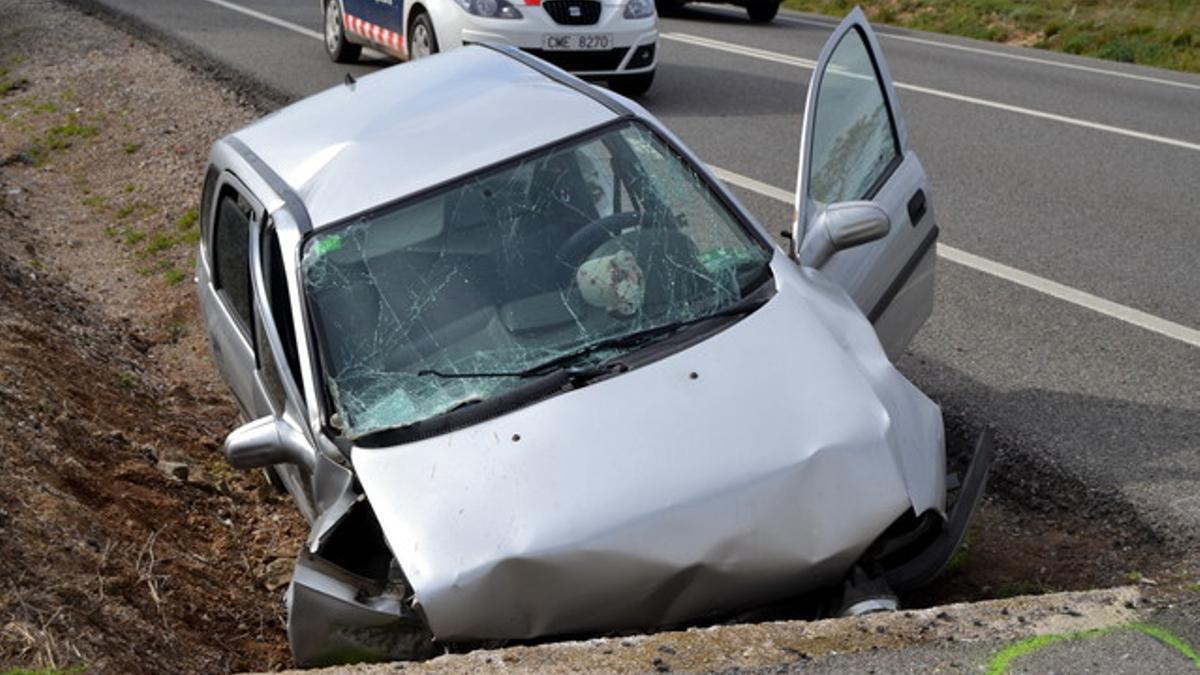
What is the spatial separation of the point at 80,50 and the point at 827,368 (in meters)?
15.6

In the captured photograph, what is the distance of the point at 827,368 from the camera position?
534cm

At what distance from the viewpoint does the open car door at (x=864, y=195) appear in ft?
20.5

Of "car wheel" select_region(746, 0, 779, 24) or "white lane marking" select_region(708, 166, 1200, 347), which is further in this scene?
"car wheel" select_region(746, 0, 779, 24)

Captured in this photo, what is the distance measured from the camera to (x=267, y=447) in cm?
560

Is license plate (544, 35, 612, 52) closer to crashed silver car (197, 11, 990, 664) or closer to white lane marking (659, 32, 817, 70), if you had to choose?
white lane marking (659, 32, 817, 70)

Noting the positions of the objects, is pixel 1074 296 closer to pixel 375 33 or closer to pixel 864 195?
pixel 864 195

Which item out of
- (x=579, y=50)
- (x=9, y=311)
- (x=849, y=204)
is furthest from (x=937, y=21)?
(x=849, y=204)

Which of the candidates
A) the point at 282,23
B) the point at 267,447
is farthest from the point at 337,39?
the point at 267,447

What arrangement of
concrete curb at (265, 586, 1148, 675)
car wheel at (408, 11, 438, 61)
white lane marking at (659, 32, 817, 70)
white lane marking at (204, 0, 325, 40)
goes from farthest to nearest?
white lane marking at (204, 0, 325, 40) < white lane marking at (659, 32, 817, 70) < car wheel at (408, 11, 438, 61) < concrete curb at (265, 586, 1148, 675)

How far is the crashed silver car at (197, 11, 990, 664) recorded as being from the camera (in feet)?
15.6

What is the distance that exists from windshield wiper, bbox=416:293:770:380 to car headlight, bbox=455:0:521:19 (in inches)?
398

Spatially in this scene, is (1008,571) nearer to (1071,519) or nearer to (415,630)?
(1071,519)

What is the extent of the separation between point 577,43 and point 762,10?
29.6 feet

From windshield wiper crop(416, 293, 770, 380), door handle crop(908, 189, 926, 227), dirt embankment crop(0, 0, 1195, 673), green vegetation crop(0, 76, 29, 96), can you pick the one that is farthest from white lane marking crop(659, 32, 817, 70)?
windshield wiper crop(416, 293, 770, 380)
